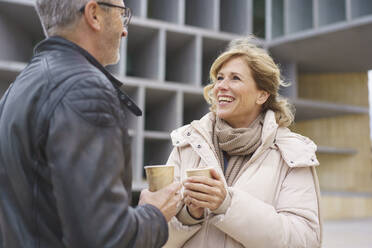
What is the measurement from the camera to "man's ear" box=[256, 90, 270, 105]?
2866mm

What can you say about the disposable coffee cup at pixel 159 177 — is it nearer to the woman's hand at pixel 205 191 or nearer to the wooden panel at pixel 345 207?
the woman's hand at pixel 205 191

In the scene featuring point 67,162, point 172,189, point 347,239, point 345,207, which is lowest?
point 345,207

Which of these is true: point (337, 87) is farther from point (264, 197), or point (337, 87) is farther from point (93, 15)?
point (93, 15)

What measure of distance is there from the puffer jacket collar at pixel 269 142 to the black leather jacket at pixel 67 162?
116 centimetres

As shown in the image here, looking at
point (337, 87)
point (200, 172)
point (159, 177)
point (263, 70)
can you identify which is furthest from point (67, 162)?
point (337, 87)

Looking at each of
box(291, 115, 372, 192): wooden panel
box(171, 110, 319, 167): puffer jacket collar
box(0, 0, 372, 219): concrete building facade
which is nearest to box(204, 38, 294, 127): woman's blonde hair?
box(171, 110, 319, 167): puffer jacket collar

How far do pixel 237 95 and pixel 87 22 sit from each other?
1512mm

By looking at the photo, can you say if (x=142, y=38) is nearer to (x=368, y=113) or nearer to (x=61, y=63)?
(x=368, y=113)

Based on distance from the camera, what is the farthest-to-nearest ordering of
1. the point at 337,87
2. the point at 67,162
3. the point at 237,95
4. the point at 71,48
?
the point at 337,87, the point at 237,95, the point at 71,48, the point at 67,162

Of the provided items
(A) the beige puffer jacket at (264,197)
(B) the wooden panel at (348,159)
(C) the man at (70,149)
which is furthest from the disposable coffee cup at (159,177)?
(B) the wooden panel at (348,159)

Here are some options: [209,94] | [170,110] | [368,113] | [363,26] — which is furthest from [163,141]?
[209,94]

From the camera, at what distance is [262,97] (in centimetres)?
289

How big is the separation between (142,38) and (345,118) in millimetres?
9450

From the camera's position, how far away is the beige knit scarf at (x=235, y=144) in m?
2.59
